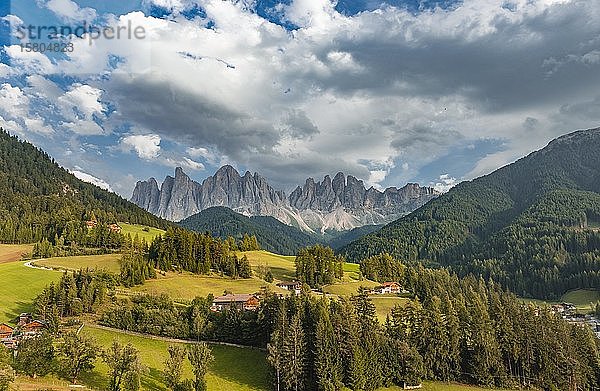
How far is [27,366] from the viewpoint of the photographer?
52000 mm

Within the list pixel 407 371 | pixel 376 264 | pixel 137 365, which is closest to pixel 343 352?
pixel 407 371

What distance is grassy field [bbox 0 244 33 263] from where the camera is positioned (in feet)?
382

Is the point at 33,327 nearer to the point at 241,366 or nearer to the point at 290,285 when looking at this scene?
the point at 241,366

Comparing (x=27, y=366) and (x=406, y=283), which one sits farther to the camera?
(x=406, y=283)

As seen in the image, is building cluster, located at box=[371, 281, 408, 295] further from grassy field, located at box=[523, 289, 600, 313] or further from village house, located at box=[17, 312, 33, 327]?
village house, located at box=[17, 312, 33, 327]

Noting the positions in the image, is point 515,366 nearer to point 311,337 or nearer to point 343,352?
point 343,352

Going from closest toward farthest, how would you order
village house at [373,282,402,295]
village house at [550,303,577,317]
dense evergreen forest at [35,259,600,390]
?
dense evergreen forest at [35,259,600,390] → village house at [373,282,402,295] → village house at [550,303,577,317]

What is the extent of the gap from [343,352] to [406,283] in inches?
2903

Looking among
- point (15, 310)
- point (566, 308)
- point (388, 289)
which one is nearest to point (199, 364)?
point (15, 310)

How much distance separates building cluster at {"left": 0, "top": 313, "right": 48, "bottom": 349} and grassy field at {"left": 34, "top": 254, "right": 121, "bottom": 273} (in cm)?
3267

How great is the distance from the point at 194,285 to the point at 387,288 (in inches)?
2223

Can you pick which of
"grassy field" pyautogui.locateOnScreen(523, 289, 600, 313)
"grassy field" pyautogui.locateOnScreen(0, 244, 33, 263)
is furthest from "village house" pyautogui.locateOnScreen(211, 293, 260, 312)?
"grassy field" pyautogui.locateOnScreen(523, 289, 600, 313)

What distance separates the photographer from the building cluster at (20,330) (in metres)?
58.1

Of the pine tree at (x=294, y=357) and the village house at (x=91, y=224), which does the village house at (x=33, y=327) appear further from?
the village house at (x=91, y=224)
